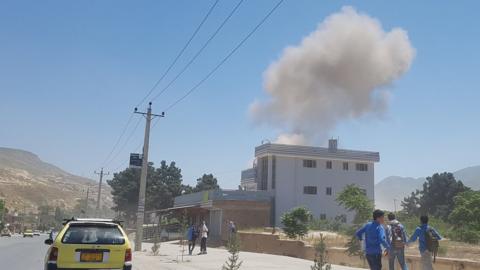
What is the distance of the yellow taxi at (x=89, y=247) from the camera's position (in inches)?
362

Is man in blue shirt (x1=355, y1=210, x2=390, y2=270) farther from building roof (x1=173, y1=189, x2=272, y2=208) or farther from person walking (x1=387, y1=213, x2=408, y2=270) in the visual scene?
building roof (x1=173, y1=189, x2=272, y2=208)

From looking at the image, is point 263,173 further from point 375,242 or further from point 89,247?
point 89,247

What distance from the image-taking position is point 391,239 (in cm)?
1034

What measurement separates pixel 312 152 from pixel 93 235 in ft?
113

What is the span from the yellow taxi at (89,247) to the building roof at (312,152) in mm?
32168

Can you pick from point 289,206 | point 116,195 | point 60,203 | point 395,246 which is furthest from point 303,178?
point 60,203

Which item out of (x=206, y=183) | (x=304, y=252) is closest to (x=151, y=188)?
(x=206, y=183)

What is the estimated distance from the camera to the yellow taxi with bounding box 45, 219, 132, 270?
920 cm

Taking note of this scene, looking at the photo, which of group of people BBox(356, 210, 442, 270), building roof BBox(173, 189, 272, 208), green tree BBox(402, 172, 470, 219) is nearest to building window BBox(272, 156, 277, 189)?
building roof BBox(173, 189, 272, 208)

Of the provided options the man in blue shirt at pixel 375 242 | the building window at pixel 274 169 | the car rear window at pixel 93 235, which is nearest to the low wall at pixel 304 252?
the man in blue shirt at pixel 375 242

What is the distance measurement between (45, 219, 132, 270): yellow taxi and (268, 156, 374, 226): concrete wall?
103ft

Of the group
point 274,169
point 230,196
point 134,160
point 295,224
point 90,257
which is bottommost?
point 90,257

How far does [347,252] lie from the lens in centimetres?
1878

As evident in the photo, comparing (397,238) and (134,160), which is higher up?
(134,160)
